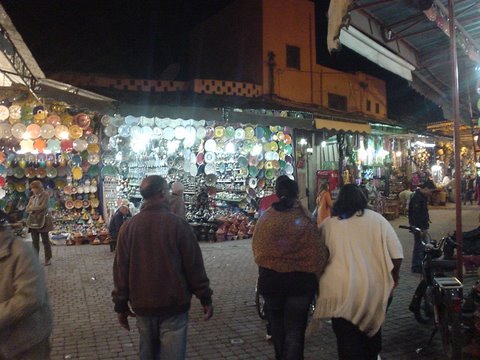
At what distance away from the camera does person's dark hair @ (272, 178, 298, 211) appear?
3619mm

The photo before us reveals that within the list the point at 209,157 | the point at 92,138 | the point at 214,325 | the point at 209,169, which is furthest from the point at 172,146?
the point at 214,325

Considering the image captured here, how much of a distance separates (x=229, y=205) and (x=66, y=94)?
7.00 meters

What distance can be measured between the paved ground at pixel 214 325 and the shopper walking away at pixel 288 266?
117cm

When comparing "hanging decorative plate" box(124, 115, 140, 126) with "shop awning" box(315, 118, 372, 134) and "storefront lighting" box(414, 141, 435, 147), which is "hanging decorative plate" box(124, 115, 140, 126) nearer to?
"shop awning" box(315, 118, 372, 134)

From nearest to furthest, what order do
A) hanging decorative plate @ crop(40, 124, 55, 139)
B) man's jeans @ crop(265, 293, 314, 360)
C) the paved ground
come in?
man's jeans @ crop(265, 293, 314, 360) < the paved ground < hanging decorative plate @ crop(40, 124, 55, 139)

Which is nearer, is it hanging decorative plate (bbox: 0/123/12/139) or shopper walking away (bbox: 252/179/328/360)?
shopper walking away (bbox: 252/179/328/360)

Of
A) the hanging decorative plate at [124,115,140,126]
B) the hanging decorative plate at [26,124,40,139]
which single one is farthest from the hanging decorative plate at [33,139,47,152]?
the hanging decorative plate at [124,115,140,126]

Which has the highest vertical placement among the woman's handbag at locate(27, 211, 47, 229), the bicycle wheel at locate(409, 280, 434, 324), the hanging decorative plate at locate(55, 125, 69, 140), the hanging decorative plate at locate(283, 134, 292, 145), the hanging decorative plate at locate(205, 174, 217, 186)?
the hanging decorative plate at locate(283, 134, 292, 145)

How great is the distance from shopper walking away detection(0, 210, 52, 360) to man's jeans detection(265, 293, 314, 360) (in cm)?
177

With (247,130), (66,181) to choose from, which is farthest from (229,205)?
(66,181)

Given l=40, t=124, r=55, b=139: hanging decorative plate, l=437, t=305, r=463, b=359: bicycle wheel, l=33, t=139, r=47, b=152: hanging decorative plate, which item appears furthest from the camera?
l=33, t=139, r=47, b=152: hanging decorative plate

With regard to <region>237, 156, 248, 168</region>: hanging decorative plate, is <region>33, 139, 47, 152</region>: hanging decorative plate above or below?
above

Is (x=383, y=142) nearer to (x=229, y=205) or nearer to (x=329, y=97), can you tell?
(x=329, y=97)

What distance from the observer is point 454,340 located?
386 cm
